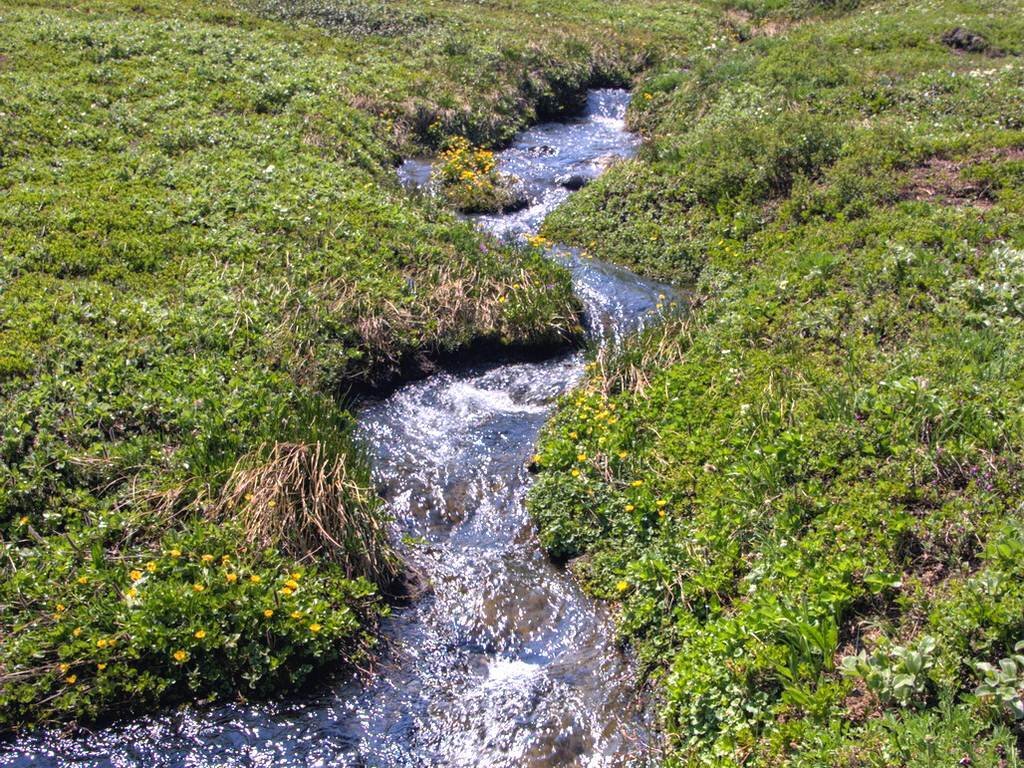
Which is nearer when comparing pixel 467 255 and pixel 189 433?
pixel 189 433

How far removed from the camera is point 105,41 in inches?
799

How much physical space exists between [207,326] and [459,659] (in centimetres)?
552

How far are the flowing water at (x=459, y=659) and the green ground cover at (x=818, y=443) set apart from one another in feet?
1.54

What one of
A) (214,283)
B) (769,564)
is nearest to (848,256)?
(769,564)

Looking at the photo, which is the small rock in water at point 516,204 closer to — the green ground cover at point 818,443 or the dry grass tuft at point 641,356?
the green ground cover at point 818,443

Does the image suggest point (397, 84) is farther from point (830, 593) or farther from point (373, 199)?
point (830, 593)

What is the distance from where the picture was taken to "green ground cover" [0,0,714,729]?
23.3 feet

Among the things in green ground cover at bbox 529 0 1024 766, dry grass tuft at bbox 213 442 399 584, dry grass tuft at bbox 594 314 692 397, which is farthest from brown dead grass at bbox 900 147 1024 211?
dry grass tuft at bbox 213 442 399 584

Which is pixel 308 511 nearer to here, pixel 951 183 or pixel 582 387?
pixel 582 387

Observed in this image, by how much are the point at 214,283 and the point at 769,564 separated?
826cm

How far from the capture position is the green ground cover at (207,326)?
7.10 metres

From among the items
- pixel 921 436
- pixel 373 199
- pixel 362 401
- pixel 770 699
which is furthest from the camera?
pixel 373 199

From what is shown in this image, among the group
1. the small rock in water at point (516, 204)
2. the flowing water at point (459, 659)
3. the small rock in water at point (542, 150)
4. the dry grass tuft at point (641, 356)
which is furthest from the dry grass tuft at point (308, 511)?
the small rock in water at point (542, 150)

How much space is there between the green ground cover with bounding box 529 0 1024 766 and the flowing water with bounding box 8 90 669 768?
47cm
